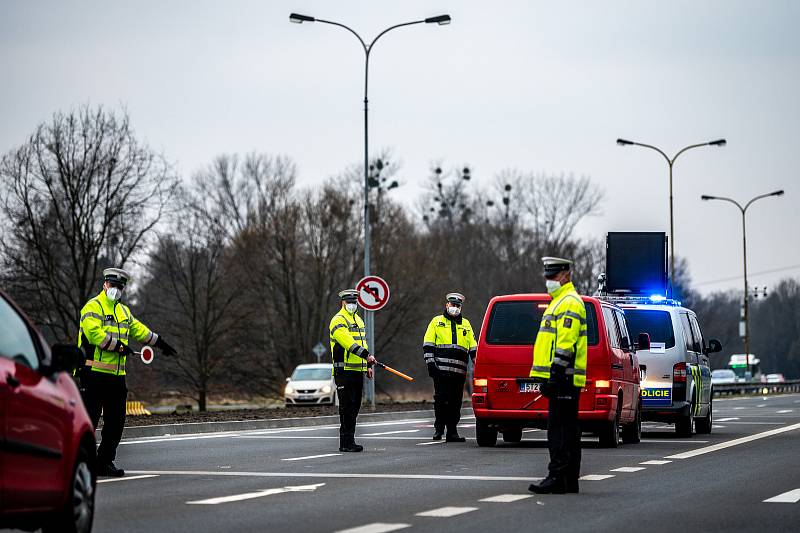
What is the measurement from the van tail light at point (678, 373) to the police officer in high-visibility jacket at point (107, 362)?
10337 millimetres

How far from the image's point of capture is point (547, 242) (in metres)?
89.1

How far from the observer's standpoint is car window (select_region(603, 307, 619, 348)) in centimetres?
1944

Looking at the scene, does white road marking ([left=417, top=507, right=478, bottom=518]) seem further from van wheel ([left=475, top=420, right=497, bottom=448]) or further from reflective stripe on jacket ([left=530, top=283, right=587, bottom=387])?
van wheel ([left=475, top=420, right=497, bottom=448])

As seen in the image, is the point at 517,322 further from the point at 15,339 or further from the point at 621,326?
the point at 15,339

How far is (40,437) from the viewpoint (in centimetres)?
809

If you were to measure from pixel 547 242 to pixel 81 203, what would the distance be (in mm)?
42123

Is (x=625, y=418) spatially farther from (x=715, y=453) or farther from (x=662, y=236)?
(x=662, y=236)

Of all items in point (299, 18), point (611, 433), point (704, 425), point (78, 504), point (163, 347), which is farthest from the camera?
point (299, 18)

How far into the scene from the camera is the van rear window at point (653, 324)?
2314 centimetres

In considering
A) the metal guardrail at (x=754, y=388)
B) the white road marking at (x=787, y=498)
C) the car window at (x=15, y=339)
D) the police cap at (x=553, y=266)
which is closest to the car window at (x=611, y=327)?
the police cap at (x=553, y=266)

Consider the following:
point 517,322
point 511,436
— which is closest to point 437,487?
point 517,322

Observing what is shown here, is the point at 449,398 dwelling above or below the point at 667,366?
below

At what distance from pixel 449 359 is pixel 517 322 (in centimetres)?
234

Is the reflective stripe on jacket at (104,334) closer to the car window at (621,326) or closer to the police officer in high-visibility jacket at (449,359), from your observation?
the police officer in high-visibility jacket at (449,359)
